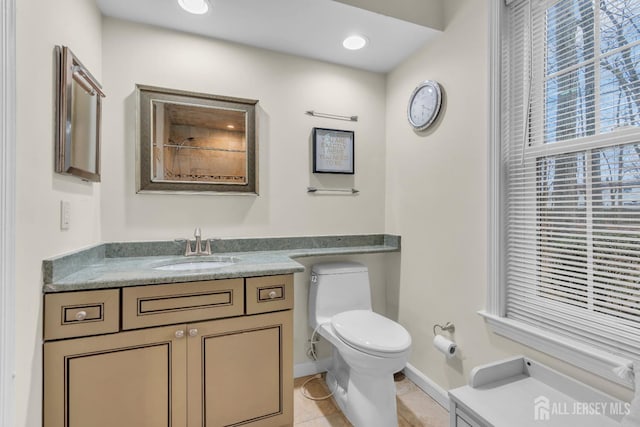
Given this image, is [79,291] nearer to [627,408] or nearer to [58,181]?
[58,181]

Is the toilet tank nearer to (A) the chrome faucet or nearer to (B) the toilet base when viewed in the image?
(B) the toilet base

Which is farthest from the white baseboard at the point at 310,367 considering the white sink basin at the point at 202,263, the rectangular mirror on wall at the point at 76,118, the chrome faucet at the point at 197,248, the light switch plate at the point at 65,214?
the rectangular mirror on wall at the point at 76,118

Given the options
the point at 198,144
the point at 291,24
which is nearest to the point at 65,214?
the point at 198,144

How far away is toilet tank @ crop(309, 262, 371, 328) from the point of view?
1973 millimetres

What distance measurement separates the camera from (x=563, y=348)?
1209mm

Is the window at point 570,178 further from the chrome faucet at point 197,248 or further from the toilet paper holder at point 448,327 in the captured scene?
the chrome faucet at point 197,248

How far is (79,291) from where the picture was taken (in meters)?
1.19

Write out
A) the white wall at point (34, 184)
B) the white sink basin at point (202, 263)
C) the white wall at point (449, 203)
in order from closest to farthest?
the white wall at point (34, 184), the white wall at point (449, 203), the white sink basin at point (202, 263)

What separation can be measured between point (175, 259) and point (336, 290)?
3.32 ft

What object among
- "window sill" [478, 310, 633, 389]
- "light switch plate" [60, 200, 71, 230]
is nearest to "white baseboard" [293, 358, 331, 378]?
"window sill" [478, 310, 633, 389]

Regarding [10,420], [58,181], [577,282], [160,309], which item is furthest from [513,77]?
[10,420]

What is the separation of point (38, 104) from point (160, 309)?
0.91 metres

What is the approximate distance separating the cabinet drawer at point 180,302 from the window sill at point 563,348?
126cm

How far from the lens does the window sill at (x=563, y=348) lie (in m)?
1.06
